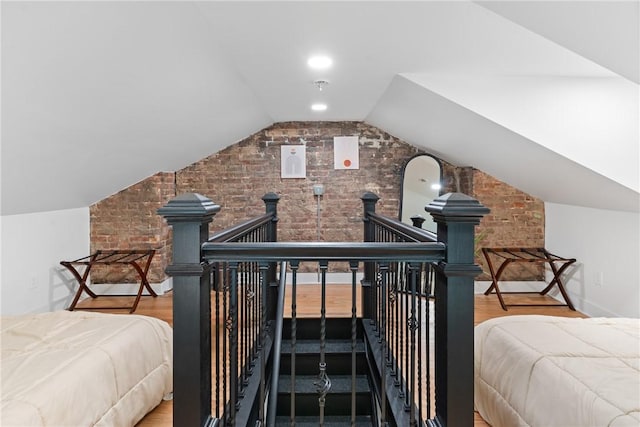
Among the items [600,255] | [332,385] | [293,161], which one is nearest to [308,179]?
[293,161]

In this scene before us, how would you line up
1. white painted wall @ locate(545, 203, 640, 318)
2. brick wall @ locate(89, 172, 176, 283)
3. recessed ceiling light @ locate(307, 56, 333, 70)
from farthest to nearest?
brick wall @ locate(89, 172, 176, 283) < white painted wall @ locate(545, 203, 640, 318) < recessed ceiling light @ locate(307, 56, 333, 70)

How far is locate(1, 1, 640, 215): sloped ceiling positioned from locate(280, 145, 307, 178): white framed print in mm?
867

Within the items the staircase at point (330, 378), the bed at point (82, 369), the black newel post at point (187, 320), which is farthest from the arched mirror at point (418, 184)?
the black newel post at point (187, 320)

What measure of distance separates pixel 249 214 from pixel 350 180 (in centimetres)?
148

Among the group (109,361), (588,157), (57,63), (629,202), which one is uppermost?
(57,63)

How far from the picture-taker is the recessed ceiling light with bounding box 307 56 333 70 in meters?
2.95

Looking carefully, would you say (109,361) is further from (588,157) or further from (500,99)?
(588,157)

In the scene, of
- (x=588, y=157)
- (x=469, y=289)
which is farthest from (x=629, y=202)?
(x=469, y=289)

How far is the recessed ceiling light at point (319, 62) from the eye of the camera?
2.95 metres

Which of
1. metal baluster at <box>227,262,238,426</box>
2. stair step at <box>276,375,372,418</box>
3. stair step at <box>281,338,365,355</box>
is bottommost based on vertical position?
stair step at <box>276,375,372,418</box>

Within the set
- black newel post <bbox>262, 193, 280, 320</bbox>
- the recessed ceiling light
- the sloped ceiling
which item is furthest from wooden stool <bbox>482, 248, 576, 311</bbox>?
the recessed ceiling light

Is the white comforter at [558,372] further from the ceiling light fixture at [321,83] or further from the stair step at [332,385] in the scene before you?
the ceiling light fixture at [321,83]

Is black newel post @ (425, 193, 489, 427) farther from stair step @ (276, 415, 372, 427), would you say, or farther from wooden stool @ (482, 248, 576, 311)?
wooden stool @ (482, 248, 576, 311)

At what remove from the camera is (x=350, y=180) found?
547 centimetres
